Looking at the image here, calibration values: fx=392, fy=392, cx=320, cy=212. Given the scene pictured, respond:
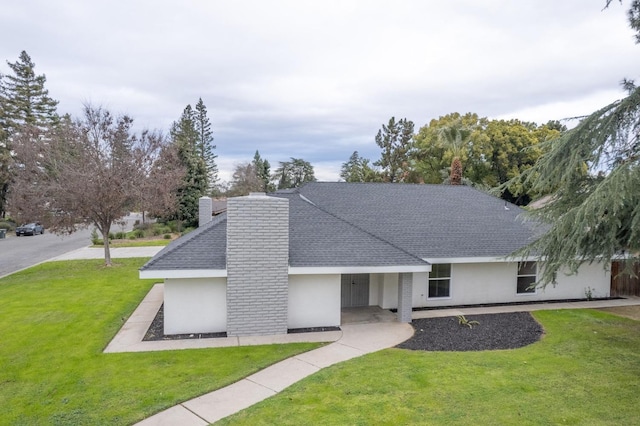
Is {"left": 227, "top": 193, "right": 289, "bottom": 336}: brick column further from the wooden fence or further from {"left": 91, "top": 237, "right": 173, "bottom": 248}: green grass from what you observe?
{"left": 91, "top": 237, "right": 173, "bottom": 248}: green grass

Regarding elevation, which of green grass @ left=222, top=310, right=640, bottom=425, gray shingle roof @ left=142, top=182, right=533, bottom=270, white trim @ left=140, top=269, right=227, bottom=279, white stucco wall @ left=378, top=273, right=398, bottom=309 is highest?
gray shingle roof @ left=142, top=182, right=533, bottom=270

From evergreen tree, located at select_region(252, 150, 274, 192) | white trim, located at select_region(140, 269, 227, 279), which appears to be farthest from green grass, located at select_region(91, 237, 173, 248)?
evergreen tree, located at select_region(252, 150, 274, 192)

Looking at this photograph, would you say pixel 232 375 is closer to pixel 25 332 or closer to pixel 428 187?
pixel 25 332

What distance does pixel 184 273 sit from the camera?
10.3m

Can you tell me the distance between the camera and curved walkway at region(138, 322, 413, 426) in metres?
6.63

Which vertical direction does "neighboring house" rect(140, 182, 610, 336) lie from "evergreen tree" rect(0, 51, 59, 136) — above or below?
below

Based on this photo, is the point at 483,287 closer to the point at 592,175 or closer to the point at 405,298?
the point at 405,298

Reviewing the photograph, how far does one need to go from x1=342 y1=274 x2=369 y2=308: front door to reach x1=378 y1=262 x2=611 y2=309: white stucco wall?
55 centimetres

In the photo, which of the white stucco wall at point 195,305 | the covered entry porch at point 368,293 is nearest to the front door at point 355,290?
the covered entry porch at point 368,293

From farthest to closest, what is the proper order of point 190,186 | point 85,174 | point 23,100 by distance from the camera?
point 23,100, point 190,186, point 85,174

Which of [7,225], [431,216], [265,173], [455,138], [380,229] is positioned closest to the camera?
[380,229]

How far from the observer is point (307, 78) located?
66.8 feet

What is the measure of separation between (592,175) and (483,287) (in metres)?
6.92

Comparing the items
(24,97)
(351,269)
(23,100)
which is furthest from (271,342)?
(24,97)
